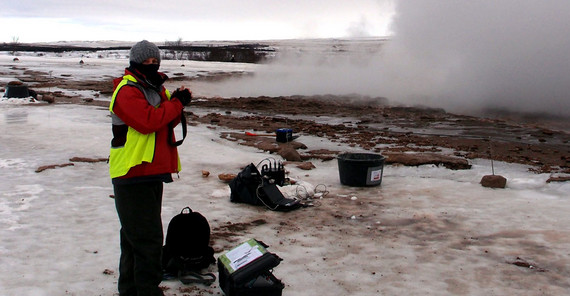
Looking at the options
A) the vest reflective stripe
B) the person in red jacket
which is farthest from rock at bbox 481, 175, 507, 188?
the vest reflective stripe

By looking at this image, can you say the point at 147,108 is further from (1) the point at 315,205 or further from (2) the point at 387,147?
(2) the point at 387,147

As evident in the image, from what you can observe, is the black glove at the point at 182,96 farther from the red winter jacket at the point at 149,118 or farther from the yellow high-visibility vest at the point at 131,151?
the yellow high-visibility vest at the point at 131,151

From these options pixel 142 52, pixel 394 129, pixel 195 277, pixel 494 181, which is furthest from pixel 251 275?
pixel 394 129

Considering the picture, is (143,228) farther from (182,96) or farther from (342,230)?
(342,230)

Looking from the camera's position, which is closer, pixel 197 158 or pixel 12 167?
pixel 12 167

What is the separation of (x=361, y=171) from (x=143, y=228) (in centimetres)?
496

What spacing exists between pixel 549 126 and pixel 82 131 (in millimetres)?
13428

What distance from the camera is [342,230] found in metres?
6.02

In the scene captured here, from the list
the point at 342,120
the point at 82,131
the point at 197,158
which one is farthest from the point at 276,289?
the point at 342,120

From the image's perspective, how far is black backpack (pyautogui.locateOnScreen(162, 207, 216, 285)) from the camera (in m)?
4.51

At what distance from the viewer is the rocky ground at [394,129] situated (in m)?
10.6

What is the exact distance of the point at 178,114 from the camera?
11.9 feet

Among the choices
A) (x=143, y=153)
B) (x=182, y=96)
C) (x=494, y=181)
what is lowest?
(x=494, y=181)

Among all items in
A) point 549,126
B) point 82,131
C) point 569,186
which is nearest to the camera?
point 569,186
